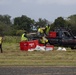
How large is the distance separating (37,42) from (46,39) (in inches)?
83.1

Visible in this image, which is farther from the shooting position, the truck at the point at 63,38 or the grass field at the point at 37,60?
the truck at the point at 63,38

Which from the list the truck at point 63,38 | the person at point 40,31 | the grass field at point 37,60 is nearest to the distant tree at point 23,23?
the person at point 40,31

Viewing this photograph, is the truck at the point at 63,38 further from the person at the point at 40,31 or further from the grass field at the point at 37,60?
the grass field at the point at 37,60

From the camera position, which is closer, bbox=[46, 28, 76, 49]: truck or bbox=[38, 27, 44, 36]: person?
bbox=[46, 28, 76, 49]: truck

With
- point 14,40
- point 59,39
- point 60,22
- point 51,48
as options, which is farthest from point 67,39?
point 60,22

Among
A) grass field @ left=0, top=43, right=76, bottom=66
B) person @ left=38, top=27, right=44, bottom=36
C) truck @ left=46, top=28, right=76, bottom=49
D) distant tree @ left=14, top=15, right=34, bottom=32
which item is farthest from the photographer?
distant tree @ left=14, top=15, right=34, bottom=32

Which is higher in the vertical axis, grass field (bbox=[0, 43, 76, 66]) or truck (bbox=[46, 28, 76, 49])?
truck (bbox=[46, 28, 76, 49])

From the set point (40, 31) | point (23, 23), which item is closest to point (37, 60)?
point (40, 31)

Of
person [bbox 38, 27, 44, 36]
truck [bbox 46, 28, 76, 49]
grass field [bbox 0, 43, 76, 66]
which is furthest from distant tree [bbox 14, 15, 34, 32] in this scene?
grass field [bbox 0, 43, 76, 66]

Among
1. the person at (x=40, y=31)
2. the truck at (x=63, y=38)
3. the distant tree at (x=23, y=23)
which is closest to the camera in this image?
the truck at (x=63, y=38)


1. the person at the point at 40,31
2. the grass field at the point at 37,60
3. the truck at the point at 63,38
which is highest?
the person at the point at 40,31

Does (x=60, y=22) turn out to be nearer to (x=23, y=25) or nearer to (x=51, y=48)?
(x=23, y=25)

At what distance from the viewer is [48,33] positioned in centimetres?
3525

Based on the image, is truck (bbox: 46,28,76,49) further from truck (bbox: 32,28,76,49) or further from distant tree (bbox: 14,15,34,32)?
distant tree (bbox: 14,15,34,32)
